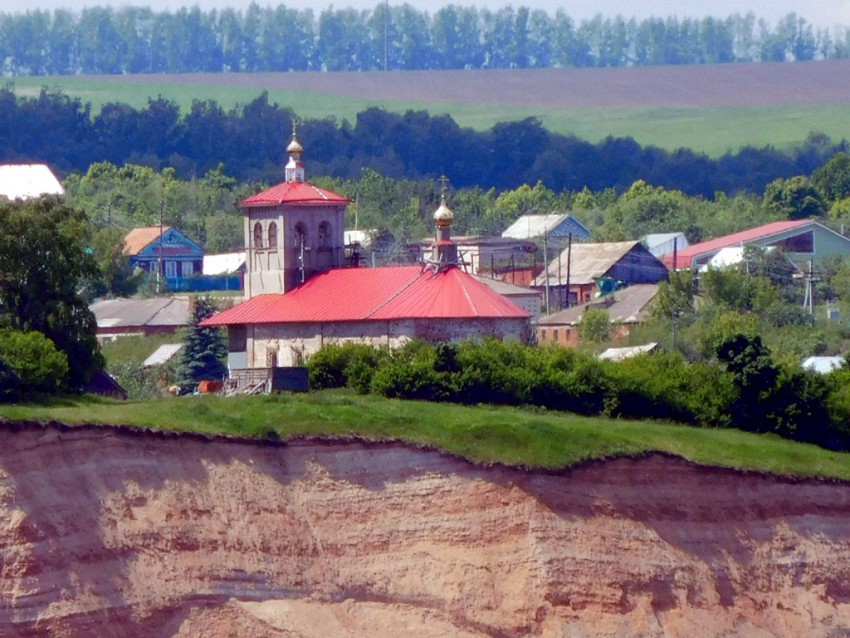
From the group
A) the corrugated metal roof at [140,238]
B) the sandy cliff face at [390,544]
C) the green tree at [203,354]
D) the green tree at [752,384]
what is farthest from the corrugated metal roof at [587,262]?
the sandy cliff face at [390,544]

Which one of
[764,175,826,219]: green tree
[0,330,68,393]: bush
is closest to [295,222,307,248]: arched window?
[0,330,68,393]: bush

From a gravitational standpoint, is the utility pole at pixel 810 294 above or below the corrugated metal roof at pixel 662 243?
above

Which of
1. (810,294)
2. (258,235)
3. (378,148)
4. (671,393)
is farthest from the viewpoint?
(378,148)

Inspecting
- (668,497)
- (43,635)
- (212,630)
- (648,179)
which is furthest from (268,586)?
(648,179)

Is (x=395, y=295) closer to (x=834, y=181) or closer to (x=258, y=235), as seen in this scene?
(x=258, y=235)

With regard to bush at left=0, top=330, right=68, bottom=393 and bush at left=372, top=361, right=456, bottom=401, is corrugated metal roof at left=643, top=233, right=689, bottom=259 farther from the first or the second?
bush at left=0, top=330, right=68, bottom=393

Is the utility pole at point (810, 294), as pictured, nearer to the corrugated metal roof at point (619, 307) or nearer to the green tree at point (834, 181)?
the corrugated metal roof at point (619, 307)

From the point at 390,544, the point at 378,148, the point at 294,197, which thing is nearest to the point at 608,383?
the point at 390,544
